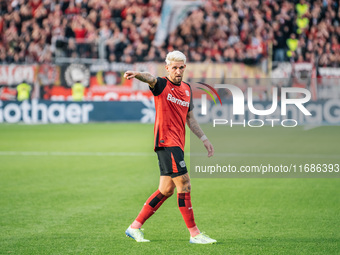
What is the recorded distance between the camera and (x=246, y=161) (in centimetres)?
1300

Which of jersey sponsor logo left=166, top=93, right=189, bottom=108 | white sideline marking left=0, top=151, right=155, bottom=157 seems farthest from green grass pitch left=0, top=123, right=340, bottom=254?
jersey sponsor logo left=166, top=93, right=189, bottom=108

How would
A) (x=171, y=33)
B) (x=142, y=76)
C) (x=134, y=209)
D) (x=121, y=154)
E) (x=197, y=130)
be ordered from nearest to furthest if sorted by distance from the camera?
(x=142, y=76)
(x=197, y=130)
(x=134, y=209)
(x=121, y=154)
(x=171, y=33)

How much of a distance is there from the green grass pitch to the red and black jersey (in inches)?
45.3

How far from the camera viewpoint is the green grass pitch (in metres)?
6.06

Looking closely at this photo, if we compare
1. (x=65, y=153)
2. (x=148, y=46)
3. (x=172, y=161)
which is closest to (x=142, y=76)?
(x=172, y=161)

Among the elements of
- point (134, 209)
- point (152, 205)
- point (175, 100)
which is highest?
point (175, 100)

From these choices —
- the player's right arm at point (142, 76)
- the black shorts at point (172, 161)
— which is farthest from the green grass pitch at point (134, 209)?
the player's right arm at point (142, 76)

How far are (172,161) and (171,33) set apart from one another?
68.4 feet

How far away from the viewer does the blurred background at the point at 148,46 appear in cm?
2308

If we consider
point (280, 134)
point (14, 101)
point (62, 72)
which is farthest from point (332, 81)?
point (14, 101)

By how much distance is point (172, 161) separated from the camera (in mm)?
5914

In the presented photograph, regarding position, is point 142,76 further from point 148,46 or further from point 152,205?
point 148,46

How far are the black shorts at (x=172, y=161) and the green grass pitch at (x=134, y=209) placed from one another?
81cm

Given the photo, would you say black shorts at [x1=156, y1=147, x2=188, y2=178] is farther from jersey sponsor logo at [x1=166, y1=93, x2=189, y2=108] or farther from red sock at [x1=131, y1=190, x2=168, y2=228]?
jersey sponsor logo at [x1=166, y1=93, x2=189, y2=108]
